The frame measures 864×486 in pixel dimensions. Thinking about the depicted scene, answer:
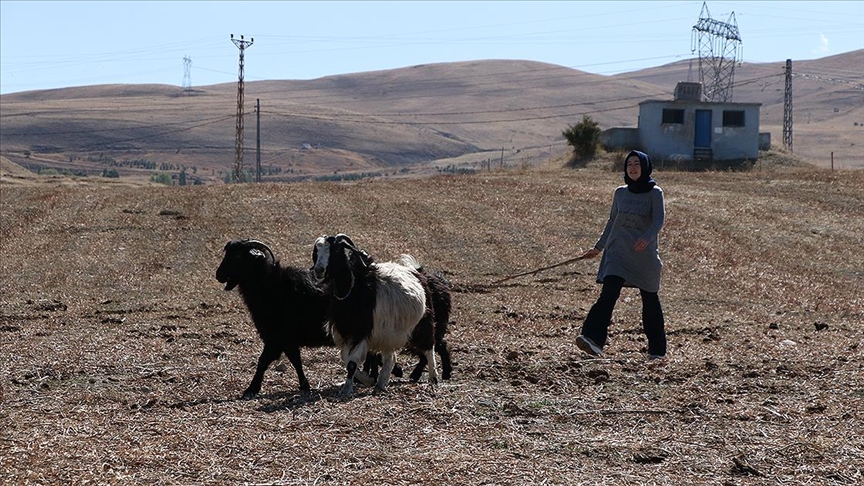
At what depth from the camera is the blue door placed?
5775cm

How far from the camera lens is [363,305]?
10.3 metres

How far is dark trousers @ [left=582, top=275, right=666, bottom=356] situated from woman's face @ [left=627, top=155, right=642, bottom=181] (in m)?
1.02

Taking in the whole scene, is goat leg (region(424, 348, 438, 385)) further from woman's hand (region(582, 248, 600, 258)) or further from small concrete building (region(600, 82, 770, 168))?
small concrete building (region(600, 82, 770, 168))

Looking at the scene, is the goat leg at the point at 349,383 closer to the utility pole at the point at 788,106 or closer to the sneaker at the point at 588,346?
the sneaker at the point at 588,346

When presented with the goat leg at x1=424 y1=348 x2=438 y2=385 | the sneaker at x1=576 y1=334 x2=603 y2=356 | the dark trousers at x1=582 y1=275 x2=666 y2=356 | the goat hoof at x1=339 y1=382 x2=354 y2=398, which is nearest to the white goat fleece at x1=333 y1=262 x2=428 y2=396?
the goat hoof at x1=339 y1=382 x2=354 y2=398

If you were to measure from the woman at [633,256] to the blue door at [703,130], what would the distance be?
156ft

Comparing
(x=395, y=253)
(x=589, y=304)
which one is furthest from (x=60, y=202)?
(x=589, y=304)

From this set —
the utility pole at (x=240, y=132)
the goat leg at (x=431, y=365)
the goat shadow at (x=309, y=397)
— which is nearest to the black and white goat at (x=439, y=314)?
the goat leg at (x=431, y=365)

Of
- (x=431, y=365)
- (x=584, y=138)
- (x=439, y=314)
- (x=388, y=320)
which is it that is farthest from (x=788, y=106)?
(x=388, y=320)

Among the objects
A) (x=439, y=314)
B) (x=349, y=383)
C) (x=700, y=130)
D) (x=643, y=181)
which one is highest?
(x=700, y=130)

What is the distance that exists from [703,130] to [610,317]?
48253mm

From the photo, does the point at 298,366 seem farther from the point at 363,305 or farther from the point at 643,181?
the point at 643,181

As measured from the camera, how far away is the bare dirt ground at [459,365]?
7086 millimetres

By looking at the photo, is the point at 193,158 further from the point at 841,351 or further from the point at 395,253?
the point at 841,351
